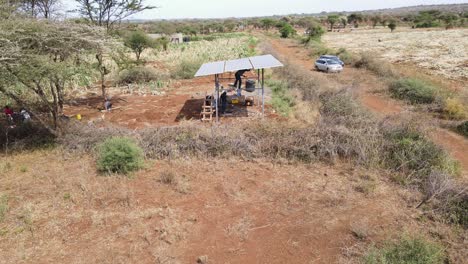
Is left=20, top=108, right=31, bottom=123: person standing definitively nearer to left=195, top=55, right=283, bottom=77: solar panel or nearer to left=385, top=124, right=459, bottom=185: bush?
left=195, top=55, right=283, bottom=77: solar panel

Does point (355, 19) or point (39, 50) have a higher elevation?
point (355, 19)

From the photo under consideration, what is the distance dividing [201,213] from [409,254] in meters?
3.87

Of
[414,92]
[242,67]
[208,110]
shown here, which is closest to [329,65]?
[414,92]

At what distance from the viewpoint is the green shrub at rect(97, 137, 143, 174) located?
322 inches

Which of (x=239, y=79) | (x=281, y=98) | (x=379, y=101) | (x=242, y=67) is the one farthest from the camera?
(x=379, y=101)

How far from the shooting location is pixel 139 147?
9.04m

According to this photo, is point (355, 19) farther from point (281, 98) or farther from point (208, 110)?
point (208, 110)

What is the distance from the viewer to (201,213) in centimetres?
668

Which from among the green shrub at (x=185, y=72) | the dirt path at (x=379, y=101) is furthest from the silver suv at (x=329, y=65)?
the green shrub at (x=185, y=72)

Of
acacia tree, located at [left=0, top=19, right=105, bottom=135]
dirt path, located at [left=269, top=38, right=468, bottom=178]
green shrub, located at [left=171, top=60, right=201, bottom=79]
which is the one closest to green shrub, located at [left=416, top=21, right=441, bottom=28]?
dirt path, located at [left=269, top=38, right=468, bottom=178]

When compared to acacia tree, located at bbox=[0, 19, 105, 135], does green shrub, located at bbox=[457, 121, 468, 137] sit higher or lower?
lower

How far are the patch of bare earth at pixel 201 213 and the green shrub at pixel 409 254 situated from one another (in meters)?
0.34

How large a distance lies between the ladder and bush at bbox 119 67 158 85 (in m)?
8.09

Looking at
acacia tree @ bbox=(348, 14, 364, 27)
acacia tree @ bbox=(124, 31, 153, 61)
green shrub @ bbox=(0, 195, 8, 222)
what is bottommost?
green shrub @ bbox=(0, 195, 8, 222)
